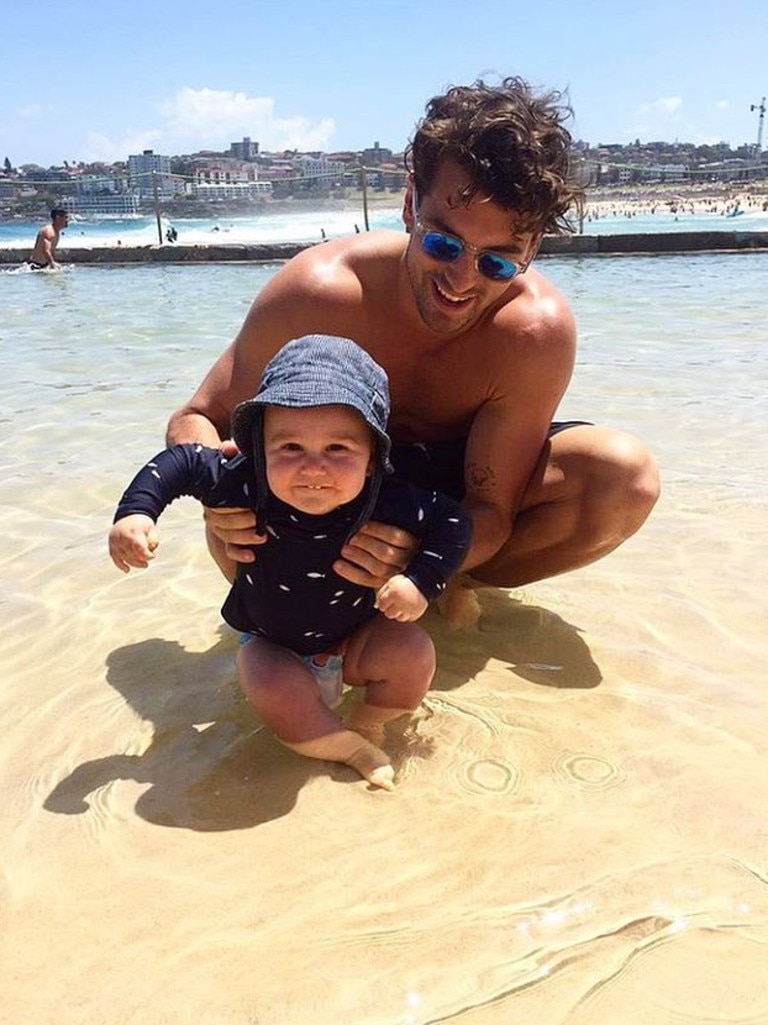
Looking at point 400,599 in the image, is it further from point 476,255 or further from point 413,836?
point 476,255

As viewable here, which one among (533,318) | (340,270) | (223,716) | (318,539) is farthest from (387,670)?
(340,270)

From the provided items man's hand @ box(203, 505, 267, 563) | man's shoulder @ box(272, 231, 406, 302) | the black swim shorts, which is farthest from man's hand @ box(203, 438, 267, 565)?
man's shoulder @ box(272, 231, 406, 302)

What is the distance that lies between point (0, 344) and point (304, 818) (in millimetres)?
7957

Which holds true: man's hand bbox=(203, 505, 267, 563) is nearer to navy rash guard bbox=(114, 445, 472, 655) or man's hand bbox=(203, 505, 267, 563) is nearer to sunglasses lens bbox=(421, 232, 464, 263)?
navy rash guard bbox=(114, 445, 472, 655)

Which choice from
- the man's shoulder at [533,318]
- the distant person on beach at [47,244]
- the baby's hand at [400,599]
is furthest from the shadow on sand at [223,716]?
the distant person on beach at [47,244]

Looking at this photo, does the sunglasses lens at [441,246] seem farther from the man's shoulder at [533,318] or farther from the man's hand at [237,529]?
the man's hand at [237,529]

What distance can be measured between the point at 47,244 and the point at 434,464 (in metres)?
17.0

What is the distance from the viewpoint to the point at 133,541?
1.94 meters

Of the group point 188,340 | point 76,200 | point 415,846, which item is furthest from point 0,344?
point 76,200

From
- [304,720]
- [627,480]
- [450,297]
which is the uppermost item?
[450,297]

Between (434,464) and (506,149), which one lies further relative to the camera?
(434,464)

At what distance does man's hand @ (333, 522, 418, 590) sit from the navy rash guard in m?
0.02

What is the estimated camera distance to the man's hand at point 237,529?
2.13 m

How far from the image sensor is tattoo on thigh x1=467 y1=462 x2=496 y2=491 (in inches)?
106
